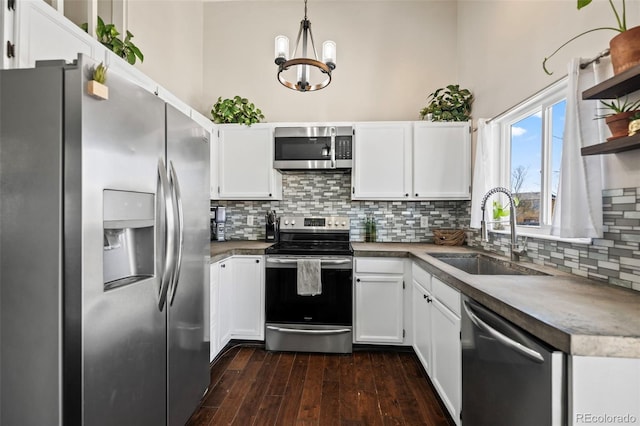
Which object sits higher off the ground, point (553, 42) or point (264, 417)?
point (553, 42)

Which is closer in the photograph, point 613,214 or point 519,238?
point 613,214

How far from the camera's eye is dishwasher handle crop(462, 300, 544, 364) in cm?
94

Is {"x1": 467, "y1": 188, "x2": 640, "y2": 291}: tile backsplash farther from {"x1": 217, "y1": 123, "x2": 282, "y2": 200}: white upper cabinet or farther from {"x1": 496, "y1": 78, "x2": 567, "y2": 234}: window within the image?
{"x1": 217, "y1": 123, "x2": 282, "y2": 200}: white upper cabinet

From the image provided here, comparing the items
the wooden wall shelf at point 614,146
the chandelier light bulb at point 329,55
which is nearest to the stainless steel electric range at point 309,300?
the chandelier light bulb at point 329,55

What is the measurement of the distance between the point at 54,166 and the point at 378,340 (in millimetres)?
2498

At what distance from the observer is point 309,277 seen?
2.64 metres

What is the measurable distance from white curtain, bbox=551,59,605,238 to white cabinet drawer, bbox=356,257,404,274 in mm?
1302

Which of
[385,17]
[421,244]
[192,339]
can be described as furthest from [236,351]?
[385,17]

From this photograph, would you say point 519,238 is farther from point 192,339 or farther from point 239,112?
point 239,112

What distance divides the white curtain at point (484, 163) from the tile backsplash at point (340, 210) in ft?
1.70

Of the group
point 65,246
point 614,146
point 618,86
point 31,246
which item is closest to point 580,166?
point 614,146

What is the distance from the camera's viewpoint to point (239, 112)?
3.09 m

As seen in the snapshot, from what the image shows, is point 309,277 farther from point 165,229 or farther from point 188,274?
point 165,229

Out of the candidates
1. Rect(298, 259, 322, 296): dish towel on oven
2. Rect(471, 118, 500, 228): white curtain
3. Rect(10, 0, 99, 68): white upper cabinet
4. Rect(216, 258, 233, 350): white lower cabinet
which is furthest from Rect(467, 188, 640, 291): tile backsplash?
Rect(10, 0, 99, 68): white upper cabinet
